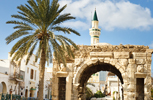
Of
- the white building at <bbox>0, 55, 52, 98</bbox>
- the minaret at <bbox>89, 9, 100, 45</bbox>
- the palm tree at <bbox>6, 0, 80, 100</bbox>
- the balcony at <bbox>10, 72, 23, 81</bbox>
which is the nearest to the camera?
the palm tree at <bbox>6, 0, 80, 100</bbox>

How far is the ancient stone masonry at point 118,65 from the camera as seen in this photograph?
59.6 feet

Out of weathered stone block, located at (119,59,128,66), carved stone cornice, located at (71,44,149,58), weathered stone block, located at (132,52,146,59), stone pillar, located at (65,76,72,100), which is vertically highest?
carved stone cornice, located at (71,44,149,58)

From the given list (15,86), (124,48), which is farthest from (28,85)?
(124,48)

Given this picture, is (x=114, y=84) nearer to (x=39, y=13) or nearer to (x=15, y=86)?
(x=15, y=86)

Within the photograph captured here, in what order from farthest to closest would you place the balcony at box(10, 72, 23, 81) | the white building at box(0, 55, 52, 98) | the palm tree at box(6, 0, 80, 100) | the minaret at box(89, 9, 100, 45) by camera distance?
the minaret at box(89, 9, 100, 45)
the balcony at box(10, 72, 23, 81)
the white building at box(0, 55, 52, 98)
the palm tree at box(6, 0, 80, 100)

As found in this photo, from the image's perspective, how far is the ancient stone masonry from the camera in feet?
Answer: 59.6

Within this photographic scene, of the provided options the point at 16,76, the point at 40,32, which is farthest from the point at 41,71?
the point at 16,76

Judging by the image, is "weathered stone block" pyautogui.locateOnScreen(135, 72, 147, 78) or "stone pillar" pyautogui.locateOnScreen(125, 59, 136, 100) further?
"weathered stone block" pyautogui.locateOnScreen(135, 72, 147, 78)

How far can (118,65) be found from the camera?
18.4 m

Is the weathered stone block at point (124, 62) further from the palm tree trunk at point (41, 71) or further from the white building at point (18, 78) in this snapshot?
the white building at point (18, 78)

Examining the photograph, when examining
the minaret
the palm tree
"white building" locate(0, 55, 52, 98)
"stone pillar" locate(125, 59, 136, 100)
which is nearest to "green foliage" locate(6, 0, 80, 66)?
the palm tree

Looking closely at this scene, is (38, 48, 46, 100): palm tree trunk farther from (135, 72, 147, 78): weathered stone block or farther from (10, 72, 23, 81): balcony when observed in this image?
(10, 72, 23, 81): balcony

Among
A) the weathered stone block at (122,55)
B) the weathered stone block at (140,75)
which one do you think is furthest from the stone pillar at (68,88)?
the weathered stone block at (140,75)

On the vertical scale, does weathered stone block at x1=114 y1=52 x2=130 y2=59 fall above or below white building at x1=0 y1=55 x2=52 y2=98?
above
